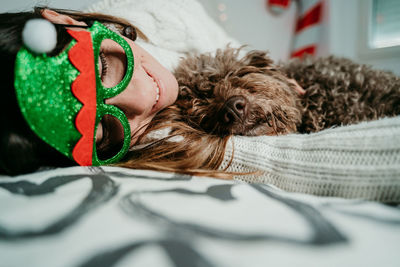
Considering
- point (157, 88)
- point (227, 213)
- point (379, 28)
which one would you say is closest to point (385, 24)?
point (379, 28)

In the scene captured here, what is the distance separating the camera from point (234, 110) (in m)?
0.96

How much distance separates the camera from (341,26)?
2740mm

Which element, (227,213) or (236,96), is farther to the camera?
(236,96)

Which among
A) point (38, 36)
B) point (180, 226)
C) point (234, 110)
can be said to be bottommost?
point (180, 226)

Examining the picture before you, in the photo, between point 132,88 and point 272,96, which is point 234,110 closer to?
point 272,96

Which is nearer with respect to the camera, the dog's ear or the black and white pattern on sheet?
the black and white pattern on sheet

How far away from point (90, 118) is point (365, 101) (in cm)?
141

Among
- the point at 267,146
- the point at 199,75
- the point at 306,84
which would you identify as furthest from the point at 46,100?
the point at 306,84

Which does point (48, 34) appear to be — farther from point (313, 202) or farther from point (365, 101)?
point (365, 101)

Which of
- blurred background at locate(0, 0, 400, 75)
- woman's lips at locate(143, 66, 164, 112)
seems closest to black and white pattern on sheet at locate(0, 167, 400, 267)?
woman's lips at locate(143, 66, 164, 112)

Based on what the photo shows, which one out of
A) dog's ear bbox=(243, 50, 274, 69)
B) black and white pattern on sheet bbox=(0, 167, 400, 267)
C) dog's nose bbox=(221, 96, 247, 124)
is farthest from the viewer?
dog's ear bbox=(243, 50, 274, 69)

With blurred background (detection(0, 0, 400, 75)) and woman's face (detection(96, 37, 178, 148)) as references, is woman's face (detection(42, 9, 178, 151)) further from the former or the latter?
blurred background (detection(0, 0, 400, 75))

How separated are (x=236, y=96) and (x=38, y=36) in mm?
736

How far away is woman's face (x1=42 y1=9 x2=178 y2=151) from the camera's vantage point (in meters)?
0.86
